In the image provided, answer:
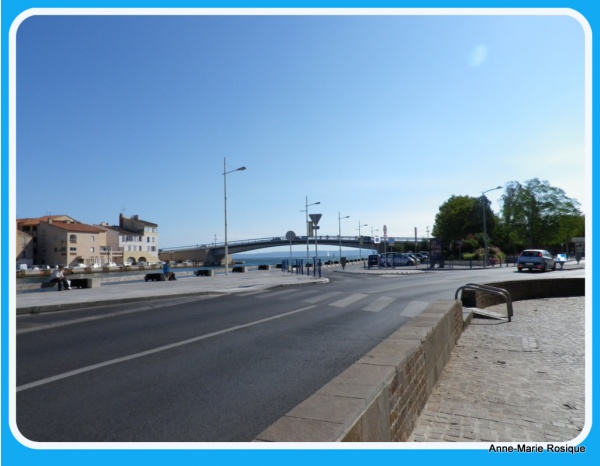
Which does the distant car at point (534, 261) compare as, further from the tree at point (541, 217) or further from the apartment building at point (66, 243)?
the apartment building at point (66, 243)

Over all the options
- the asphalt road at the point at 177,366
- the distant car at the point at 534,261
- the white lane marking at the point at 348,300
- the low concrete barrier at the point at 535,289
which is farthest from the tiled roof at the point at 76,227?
the low concrete barrier at the point at 535,289

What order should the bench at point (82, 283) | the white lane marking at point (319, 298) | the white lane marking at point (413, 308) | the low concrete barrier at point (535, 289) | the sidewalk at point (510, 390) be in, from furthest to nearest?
1. the bench at point (82, 283)
2. the low concrete barrier at point (535, 289)
3. the white lane marking at point (319, 298)
4. the white lane marking at point (413, 308)
5. the sidewalk at point (510, 390)

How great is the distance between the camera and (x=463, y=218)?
3103 inches

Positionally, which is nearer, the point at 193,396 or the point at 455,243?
the point at 193,396

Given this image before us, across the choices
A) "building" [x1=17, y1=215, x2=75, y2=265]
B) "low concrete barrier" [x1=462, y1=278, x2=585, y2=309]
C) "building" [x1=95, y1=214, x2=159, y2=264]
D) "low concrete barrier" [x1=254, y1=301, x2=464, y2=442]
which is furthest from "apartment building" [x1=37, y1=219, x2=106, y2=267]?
"low concrete barrier" [x1=254, y1=301, x2=464, y2=442]

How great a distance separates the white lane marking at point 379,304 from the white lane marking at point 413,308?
729mm

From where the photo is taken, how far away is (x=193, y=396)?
495cm

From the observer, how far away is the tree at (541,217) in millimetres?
71125

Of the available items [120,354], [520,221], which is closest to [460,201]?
[520,221]

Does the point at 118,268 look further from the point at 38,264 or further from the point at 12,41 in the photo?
the point at 12,41

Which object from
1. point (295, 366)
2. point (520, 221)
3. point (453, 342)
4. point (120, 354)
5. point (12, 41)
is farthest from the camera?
point (520, 221)

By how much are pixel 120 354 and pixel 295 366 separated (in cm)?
281

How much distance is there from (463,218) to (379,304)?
69.6 metres

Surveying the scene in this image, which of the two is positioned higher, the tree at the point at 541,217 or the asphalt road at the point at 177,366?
the tree at the point at 541,217
